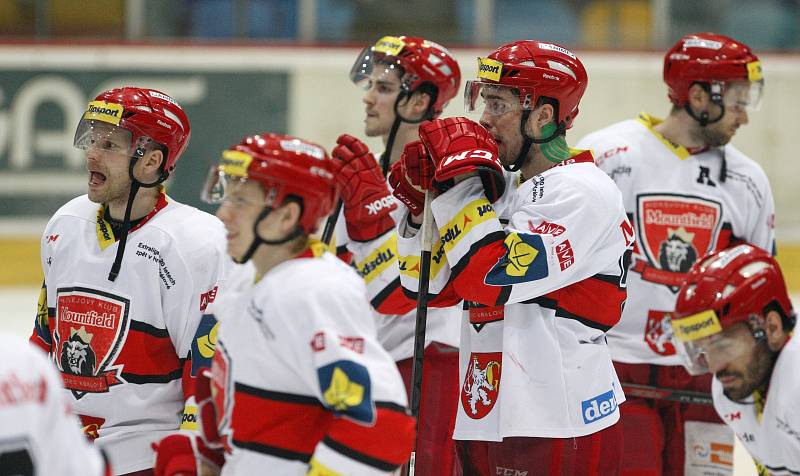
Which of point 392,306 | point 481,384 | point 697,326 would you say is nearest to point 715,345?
point 697,326

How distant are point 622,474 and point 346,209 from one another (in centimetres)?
116

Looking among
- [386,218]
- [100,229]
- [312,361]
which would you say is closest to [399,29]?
[386,218]

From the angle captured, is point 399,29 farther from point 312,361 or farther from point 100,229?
point 312,361

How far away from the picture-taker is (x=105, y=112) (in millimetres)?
2990

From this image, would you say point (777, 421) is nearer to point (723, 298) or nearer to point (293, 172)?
point (723, 298)

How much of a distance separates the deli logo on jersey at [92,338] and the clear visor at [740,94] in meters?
2.09

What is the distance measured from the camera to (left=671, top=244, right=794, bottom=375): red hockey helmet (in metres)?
2.29

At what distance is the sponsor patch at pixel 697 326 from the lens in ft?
7.52

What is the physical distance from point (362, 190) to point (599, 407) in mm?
1002

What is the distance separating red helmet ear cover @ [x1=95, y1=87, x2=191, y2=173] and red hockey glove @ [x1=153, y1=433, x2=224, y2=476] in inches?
33.9

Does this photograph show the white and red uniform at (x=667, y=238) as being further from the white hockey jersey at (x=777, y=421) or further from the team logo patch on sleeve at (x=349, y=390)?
the team logo patch on sleeve at (x=349, y=390)

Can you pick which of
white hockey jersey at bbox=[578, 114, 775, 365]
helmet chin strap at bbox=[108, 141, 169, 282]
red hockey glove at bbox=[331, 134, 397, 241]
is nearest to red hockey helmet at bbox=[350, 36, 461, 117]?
red hockey glove at bbox=[331, 134, 397, 241]

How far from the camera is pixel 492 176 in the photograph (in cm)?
269

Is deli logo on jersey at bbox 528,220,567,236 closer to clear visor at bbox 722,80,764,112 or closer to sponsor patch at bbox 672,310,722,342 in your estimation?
sponsor patch at bbox 672,310,722,342
